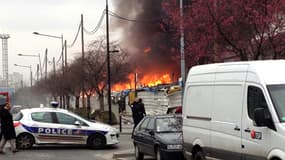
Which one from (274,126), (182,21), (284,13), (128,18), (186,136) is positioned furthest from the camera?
(128,18)

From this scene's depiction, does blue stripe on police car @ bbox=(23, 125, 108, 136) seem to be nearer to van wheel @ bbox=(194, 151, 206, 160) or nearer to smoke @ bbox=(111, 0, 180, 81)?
van wheel @ bbox=(194, 151, 206, 160)

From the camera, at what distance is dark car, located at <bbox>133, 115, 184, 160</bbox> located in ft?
42.0

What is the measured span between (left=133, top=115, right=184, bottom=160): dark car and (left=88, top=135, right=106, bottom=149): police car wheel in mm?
3845

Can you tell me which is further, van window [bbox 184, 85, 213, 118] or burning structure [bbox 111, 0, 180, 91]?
burning structure [bbox 111, 0, 180, 91]

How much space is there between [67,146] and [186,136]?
31.3 ft

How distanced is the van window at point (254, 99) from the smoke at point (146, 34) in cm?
3390

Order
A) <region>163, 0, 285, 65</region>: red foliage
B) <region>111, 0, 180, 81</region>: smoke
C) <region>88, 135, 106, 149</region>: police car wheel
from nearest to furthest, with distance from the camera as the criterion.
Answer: <region>163, 0, 285, 65</region>: red foliage
<region>88, 135, 106, 149</region>: police car wheel
<region>111, 0, 180, 81</region>: smoke

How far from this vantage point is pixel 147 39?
153 ft

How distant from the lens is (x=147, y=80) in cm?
5422

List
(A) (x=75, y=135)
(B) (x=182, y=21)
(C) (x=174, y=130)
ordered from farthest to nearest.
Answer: (A) (x=75, y=135), (B) (x=182, y=21), (C) (x=174, y=130)

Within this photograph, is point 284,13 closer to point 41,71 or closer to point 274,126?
point 274,126

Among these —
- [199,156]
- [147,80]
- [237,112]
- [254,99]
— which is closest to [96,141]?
[199,156]

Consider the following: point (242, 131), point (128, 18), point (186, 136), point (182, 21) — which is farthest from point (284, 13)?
point (128, 18)

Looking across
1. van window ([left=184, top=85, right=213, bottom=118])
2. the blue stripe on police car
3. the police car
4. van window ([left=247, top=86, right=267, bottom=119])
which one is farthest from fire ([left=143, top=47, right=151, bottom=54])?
van window ([left=247, top=86, right=267, bottom=119])
